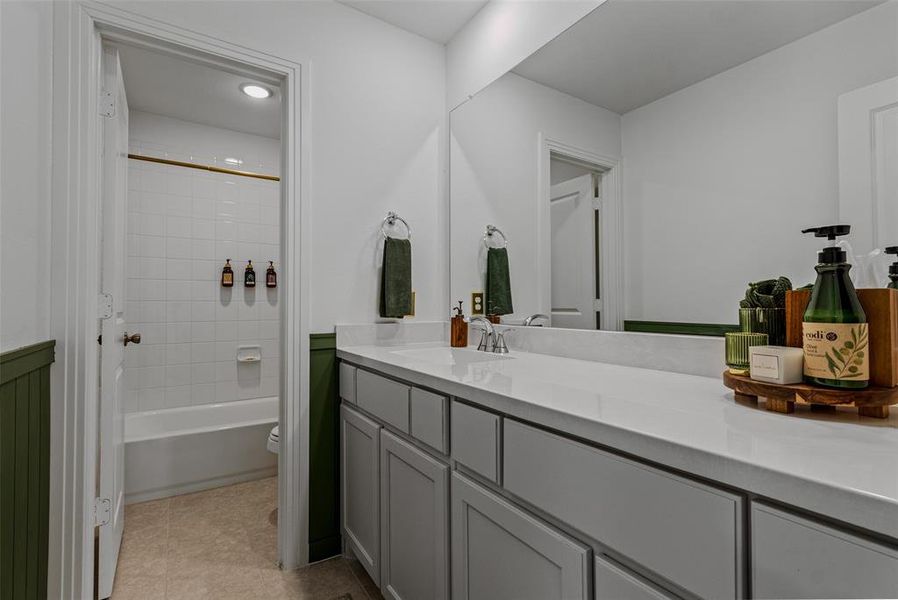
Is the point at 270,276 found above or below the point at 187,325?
above

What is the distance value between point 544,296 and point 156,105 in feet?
9.21

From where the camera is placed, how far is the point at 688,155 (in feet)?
3.93

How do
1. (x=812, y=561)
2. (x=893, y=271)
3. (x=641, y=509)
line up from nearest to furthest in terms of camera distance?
(x=812, y=561) → (x=641, y=509) → (x=893, y=271)

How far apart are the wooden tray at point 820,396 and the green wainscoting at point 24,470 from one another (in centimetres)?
163

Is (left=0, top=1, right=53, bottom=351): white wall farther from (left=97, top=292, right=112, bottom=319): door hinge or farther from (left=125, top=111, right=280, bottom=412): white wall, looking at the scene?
(left=125, top=111, right=280, bottom=412): white wall

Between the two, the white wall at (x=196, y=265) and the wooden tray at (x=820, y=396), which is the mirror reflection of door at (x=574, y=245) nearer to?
the wooden tray at (x=820, y=396)

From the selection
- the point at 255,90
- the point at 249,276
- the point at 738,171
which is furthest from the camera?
the point at 249,276

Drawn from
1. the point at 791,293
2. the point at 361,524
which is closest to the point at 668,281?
the point at 791,293

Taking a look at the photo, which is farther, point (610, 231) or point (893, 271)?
point (610, 231)

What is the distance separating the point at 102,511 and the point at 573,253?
193cm

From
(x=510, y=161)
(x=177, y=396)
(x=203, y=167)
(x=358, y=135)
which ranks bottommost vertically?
(x=177, y=396)

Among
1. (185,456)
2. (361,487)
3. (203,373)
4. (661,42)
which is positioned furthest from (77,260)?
(661,42)

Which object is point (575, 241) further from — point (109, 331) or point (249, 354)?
point (249, 354)

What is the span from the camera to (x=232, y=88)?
2564 millimetres
